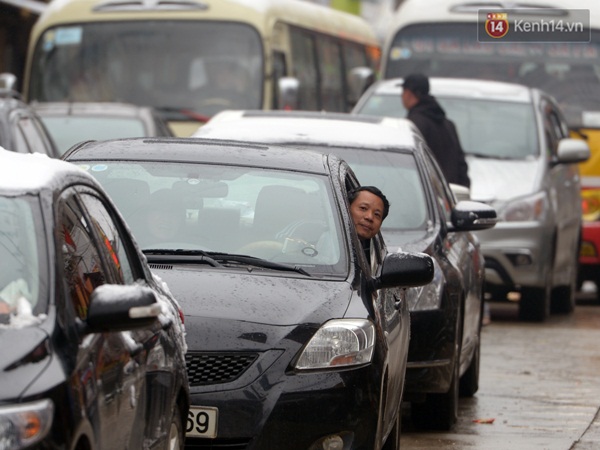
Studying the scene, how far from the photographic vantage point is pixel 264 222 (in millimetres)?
8414

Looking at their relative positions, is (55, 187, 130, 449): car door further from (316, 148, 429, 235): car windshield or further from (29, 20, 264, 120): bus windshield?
(29, 20, 264, 120): bus windshield

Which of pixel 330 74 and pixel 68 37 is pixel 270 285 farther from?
pixel 330 74

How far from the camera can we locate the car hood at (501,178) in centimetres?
1670

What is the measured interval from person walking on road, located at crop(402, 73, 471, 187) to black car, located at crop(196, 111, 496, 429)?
2685 mm

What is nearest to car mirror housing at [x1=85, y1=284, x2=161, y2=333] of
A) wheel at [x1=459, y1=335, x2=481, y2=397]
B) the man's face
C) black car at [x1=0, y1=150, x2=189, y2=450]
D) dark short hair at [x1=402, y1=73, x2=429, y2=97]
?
black car at [x1=0, y1=150, x2=189, y2=450]

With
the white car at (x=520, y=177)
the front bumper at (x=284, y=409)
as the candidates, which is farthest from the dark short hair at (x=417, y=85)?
the front bumper at (x=284, y=409)

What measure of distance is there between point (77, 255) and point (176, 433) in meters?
1.02

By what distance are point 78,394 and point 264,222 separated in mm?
3498

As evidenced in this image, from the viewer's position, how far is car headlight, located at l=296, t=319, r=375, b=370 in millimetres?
7320

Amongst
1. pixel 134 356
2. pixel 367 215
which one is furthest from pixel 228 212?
pixel 134 356

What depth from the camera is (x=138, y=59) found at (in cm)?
2366

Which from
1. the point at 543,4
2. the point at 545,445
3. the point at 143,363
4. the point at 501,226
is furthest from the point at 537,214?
the point at 143,363

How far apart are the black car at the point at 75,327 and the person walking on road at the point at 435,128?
8.92m

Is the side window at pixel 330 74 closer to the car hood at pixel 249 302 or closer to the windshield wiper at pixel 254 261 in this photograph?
the windshield wiper at pixel 254 261
